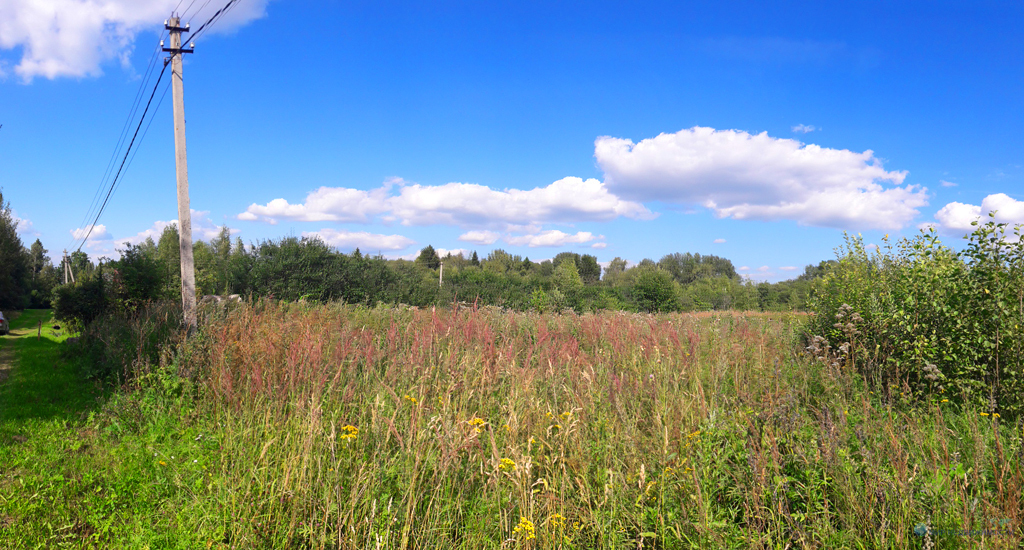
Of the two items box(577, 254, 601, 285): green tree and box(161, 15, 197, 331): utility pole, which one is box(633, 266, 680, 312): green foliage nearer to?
box(161, 15, 197, 331): utility pole

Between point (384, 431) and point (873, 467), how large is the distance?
2.90 metres

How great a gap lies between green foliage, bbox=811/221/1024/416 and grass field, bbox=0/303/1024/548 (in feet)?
0.94

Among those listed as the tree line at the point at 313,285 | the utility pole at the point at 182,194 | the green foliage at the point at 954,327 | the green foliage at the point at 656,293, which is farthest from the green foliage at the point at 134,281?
the green foliage at the point at 656,293

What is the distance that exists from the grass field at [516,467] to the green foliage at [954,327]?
0.29m

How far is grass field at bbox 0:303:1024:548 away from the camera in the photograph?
2.54 meters

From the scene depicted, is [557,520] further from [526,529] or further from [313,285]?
[313,285]

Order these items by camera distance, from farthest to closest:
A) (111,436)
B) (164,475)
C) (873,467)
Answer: (111,436), (164,475), (873,467)

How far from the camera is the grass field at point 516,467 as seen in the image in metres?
2.54

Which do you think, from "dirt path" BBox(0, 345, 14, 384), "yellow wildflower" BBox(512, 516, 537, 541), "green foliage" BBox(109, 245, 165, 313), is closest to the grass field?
"yellow wildflower" BBox(512, 516, 537, 541)

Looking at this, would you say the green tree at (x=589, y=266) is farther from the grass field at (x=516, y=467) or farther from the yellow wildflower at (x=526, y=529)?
the yellow wildflower at (x=526, y=529)

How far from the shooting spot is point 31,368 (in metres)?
9.66

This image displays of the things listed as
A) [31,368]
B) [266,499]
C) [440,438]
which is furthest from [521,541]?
[31,368]

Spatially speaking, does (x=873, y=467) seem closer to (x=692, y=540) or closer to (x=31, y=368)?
(x=692, y=540)

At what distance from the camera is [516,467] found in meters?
2.33
